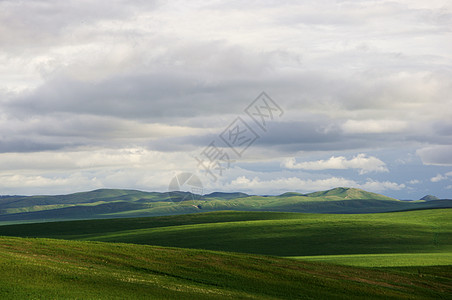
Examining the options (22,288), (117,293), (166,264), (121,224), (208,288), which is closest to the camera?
(22,288)

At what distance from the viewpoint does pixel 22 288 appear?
30.2 m

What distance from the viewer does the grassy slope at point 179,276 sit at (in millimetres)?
32844

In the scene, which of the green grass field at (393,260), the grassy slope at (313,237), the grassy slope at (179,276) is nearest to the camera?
the grassy slope at (179,276)

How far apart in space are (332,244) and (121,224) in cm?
8382

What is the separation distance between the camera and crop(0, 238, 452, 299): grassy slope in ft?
108

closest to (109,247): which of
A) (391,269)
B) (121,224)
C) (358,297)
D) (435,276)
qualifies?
(358,297)

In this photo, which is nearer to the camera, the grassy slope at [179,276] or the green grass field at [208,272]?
the grassy slope at [179,276]

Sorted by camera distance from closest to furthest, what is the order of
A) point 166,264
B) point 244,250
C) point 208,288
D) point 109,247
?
1. point 208,288
2. point 166,264
3. point 109,247
4. point 244,250

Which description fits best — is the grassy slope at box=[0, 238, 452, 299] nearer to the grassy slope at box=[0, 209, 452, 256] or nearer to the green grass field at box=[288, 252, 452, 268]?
the green grass field at box=[288, 252, 452, 268]

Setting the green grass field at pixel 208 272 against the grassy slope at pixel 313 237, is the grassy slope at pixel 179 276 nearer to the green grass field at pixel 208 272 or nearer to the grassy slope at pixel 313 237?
the green grass field at pixel 208 272

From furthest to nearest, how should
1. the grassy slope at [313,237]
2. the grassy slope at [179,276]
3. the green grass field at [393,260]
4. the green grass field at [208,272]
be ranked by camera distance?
the grassy slope at [313,237]
the green grass field at [393,260]
the green grass field at [208,272]
the grassy slope at [179,276]

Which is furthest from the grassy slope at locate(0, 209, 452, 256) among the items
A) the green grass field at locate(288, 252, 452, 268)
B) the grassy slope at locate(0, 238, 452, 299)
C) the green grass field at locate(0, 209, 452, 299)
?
the grassy slope at locate(0, 238, 452, 299)

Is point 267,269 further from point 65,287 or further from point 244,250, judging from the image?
point 244,250

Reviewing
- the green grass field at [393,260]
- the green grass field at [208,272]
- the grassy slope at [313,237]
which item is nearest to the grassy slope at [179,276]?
the green grass field at [208,272]
